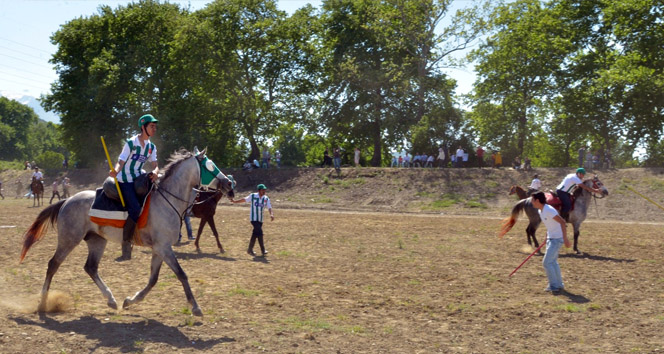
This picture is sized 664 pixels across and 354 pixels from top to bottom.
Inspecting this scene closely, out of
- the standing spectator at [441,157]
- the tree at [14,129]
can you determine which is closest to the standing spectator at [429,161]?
the standing spectator at [441,157]

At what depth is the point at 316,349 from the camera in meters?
8.21

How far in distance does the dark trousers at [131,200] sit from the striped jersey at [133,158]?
11 cm

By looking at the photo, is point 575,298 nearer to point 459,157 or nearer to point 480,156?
point 480,156

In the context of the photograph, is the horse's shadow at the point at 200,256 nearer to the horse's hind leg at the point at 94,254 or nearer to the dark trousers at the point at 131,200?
the horse's hind leg at the point at 94,254

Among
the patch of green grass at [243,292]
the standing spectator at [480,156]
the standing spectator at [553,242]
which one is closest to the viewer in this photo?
the patch of green grass at [243,292]

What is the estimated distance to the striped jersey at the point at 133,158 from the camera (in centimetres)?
973

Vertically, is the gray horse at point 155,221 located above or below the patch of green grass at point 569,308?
above

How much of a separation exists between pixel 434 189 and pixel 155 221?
33.5m

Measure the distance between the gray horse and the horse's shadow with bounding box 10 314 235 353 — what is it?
0.65 meters

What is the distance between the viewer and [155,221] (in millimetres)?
9859

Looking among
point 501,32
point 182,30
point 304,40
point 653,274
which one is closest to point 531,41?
point 501,32

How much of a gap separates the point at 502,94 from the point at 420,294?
4148 centimetres

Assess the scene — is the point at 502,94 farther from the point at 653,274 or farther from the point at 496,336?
the point at 496,336

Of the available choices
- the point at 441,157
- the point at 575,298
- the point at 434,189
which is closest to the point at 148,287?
the point at 575,298
